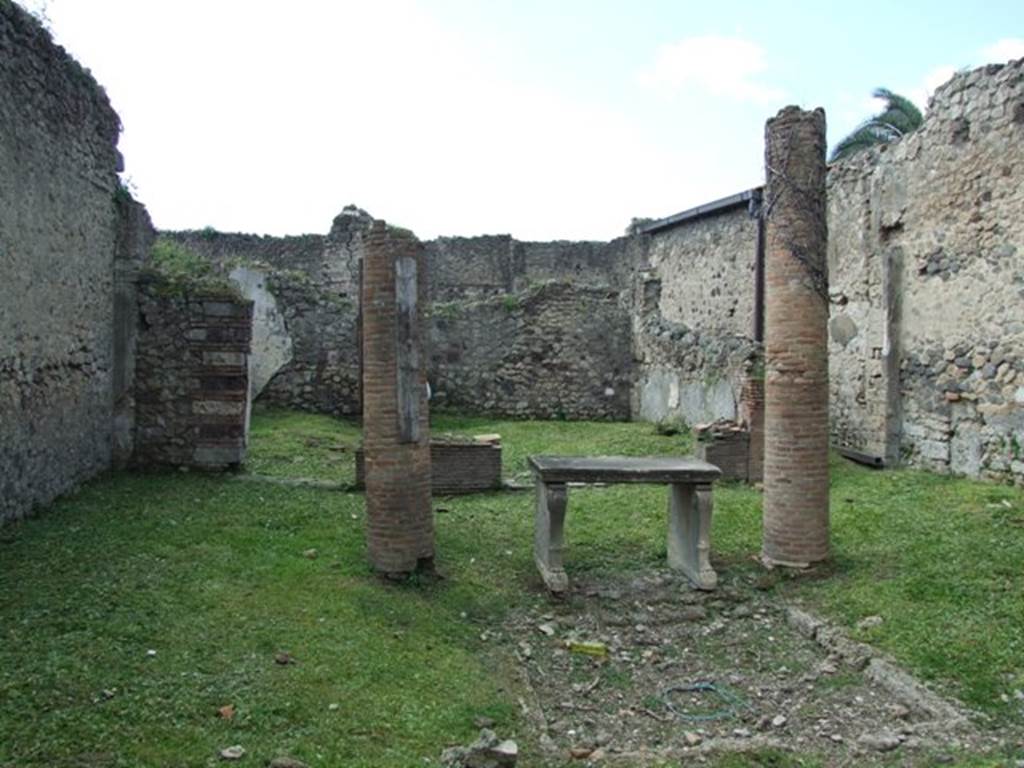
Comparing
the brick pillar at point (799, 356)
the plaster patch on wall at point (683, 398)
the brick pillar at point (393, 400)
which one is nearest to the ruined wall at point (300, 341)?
the plaster patch on wall at point (683, 398)

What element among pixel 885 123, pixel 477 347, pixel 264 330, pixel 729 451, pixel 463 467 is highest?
pixel 885 123

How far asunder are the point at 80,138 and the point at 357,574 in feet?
16.9

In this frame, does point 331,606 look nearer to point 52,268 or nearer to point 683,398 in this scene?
point 52,268

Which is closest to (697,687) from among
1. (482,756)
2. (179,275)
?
(482,756)

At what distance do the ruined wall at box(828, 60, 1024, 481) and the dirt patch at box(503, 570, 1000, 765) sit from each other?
4.50 m

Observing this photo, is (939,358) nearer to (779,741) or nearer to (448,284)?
(779,741)

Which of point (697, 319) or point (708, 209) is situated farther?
point (697, 319)

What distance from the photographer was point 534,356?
55.9 feet

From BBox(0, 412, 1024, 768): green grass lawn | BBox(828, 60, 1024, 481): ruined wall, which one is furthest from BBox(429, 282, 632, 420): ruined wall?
BBox(0, 412, 1024, 768): green grass lawn

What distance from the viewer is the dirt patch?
4371 millimetres

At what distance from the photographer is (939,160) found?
10.4 metres

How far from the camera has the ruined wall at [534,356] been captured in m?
16.9

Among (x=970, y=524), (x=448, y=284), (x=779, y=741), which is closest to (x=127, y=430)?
(x=779, y=741)

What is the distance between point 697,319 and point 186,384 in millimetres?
12174
